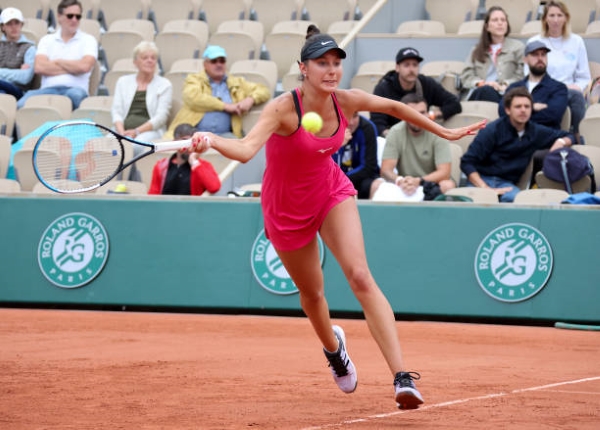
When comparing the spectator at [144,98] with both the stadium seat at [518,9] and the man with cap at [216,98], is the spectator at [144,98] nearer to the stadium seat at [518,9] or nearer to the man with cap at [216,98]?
the man with cap at [216,98]

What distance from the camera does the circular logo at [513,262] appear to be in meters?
9.18

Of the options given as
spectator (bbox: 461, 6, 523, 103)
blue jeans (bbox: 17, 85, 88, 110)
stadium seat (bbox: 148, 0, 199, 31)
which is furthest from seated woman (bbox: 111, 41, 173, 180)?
spectator (bbox: 461, 6, 523, 103)

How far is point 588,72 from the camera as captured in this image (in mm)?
11578

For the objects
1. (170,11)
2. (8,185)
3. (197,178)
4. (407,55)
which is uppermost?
(170,11)

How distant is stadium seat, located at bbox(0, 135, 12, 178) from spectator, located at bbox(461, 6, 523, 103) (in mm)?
5176

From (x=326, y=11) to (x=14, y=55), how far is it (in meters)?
4.10

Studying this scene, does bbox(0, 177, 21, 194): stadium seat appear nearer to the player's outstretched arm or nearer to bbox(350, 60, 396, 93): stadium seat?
bbox(350, 60, 396, 93): stadium seat

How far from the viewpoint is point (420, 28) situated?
1337cm

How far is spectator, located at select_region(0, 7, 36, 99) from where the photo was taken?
42.6 ft

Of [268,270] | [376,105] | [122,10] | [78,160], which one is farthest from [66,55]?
[376,105]

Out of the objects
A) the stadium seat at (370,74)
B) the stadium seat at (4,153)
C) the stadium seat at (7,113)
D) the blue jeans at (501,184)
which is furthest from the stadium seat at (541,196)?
the stadium seat at (7,113)

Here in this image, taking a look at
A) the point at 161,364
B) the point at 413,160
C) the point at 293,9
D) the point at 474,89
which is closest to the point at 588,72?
the point at 474,89

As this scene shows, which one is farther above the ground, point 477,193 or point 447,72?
point 447,72

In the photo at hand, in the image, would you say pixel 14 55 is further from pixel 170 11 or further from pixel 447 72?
pixel 447 72
